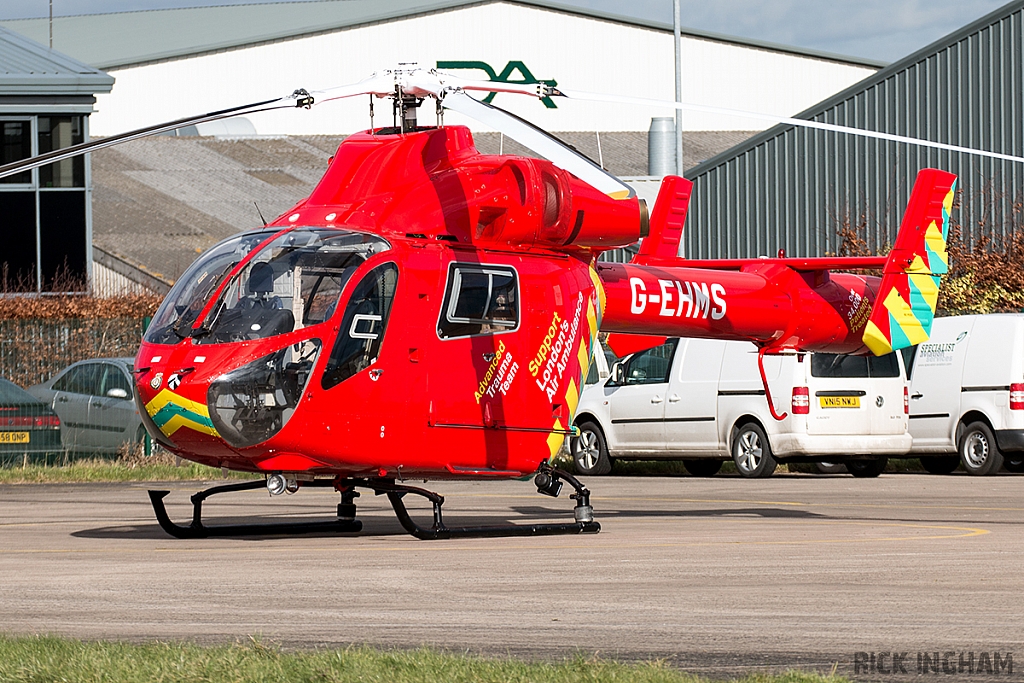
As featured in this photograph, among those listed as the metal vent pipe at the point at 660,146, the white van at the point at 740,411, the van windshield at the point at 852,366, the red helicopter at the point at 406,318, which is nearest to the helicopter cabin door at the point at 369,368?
the red helicopter at the point at 406,318

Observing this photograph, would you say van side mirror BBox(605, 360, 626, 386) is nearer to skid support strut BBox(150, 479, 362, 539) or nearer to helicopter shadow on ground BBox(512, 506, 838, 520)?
helicopter shadow on ground BBox(512, 506, 838, 520)

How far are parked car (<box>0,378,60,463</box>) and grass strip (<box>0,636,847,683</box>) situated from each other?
1458cm

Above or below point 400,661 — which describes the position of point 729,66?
above

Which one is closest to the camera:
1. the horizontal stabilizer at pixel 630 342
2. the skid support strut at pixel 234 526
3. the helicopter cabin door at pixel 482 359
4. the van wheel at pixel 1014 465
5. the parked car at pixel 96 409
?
the helicopter cabin door at pixel 482 359

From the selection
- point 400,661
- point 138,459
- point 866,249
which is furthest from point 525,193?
point 866,249

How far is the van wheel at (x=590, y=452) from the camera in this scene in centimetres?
2212

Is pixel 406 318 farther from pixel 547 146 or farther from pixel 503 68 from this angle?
pixel 503 68

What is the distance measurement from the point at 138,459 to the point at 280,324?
11.2 meters

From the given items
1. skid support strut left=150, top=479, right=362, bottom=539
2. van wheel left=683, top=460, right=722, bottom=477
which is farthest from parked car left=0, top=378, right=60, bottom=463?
van wheel left=683, top=460, right=722, bottom=477

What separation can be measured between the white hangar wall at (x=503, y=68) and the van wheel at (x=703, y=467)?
32745 mm

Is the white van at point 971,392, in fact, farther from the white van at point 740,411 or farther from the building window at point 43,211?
the building window at point 43,211

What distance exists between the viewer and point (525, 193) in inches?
465

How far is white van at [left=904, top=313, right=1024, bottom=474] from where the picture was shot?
19.9m

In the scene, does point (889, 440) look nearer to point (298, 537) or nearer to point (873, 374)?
point (873, 374)
